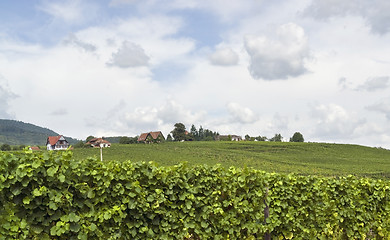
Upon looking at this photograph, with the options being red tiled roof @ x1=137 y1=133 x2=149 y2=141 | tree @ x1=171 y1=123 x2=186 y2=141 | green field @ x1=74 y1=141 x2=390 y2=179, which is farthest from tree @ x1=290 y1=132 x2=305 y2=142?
red tiled roof @ x1=137 y1=133 x2=149 y2=141

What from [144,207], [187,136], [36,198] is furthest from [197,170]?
[187,136]

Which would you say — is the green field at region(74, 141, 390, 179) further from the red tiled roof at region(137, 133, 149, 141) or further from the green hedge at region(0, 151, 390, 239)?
the green hedge at region(0, 151, 390, 239)

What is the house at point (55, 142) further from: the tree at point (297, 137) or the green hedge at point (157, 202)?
the green hedge at point (157, 202)

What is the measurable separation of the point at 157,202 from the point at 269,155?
2931 inches

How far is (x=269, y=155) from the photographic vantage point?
262 feet

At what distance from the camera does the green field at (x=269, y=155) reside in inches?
2335

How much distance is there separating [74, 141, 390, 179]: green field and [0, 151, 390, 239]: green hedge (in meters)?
44.4

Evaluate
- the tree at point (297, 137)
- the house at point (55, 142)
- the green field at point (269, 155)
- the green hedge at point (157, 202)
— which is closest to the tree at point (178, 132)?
the green field at point (269, 155)

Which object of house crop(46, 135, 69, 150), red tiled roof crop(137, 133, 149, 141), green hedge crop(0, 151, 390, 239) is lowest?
green hedge crop(0, 151, 390, 239)

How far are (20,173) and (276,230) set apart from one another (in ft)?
22.3

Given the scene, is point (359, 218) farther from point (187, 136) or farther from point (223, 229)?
point (187, 136)

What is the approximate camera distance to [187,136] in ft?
432

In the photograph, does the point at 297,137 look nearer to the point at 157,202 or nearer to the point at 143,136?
the point at 143,136

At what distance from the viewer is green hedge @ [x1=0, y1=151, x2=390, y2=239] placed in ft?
22.4
